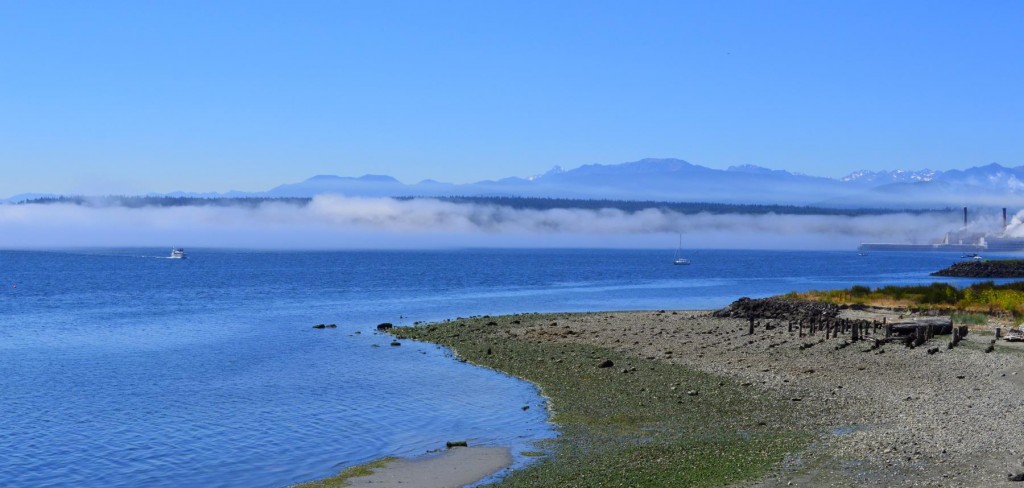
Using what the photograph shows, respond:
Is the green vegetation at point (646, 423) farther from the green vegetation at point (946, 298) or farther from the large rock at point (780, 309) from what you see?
the green vegetation at point (946, 298)

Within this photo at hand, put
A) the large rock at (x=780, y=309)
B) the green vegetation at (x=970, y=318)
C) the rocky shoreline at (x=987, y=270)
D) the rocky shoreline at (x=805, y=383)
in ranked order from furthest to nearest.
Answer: the rocky shoreline at (x=987, y=270) < the large rock at (x=780, y=309) < the green vegetation at (x=970, y=318) < the rocky shoreline at (x=805, y=383)

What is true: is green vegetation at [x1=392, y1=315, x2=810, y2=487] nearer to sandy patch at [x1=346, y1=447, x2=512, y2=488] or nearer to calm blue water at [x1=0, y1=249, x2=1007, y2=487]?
sandy patch at [x1=346, y1=447, x2=512, y2=488]

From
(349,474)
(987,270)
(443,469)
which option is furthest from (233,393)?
(987,270)

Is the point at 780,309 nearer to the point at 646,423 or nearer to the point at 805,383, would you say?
the point at 805,383

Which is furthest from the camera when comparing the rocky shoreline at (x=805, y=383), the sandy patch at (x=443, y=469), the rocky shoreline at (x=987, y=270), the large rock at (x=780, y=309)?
the rocky shoreline at (x=987, y=270)

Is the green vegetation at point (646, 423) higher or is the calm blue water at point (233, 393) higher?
the green vegetation at point (646, 423)

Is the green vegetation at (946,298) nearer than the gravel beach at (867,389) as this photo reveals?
No

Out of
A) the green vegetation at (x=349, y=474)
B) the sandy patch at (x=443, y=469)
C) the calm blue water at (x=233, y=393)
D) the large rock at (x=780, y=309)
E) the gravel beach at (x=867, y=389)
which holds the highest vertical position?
the large rock at (x=780, y=309)

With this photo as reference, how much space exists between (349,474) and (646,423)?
8.60 meters

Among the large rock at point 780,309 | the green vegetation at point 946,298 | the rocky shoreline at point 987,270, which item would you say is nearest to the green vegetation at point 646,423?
the large rock at point 780,309

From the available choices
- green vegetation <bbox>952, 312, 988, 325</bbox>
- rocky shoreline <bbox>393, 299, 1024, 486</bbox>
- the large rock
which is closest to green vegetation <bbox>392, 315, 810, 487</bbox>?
rocky shoreline <bbox>393, 299, 1024, 486</bbox>

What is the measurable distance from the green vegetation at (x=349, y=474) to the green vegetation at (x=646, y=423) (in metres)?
3.60

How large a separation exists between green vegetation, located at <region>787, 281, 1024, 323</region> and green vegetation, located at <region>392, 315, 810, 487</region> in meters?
23.2

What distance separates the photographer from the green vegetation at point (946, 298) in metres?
53.3
